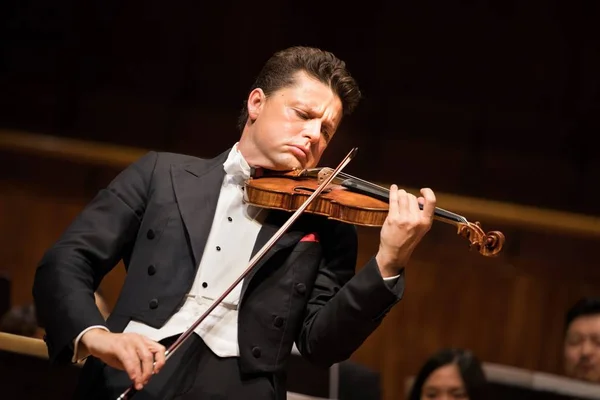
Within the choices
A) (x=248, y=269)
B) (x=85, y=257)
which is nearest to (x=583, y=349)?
(x=248, y=269)

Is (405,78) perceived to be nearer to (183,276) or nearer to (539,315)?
(539,315)

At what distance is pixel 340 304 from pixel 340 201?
18cm

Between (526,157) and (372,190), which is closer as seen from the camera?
(372,190)

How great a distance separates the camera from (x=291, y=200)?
1.73m

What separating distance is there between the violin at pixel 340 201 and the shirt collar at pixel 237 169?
17 mm

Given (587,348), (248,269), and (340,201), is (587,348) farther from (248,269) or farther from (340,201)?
(248,269)

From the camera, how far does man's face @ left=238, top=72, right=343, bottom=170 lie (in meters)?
1.81

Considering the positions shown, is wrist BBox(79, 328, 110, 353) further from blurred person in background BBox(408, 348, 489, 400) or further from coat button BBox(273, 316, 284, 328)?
blurred person in background BBox(408, 348, 489, 400)

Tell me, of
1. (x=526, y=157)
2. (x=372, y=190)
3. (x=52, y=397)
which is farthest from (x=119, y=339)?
(x=526, y=157)

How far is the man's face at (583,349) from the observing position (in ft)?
9.60

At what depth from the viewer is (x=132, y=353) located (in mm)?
1477

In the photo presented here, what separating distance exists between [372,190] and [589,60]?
8.16 feet

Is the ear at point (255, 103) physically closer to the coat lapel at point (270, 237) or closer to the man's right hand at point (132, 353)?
the coat lapel at point (270, 237)

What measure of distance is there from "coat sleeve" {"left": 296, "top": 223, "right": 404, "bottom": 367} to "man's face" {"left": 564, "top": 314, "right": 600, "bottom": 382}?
4.59 feet
